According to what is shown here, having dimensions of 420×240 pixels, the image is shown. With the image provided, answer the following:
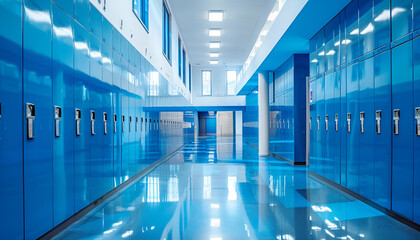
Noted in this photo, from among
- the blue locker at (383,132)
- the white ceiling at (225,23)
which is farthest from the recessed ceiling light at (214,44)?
the blue locker at (383,132)

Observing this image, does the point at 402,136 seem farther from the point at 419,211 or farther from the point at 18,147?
the point at 18,147

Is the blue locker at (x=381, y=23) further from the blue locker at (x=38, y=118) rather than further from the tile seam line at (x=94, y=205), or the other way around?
the tile seam line at (x=94, y=205)

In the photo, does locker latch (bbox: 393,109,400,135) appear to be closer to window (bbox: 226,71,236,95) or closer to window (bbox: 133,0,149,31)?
window (bbox: 133,0,149,31)

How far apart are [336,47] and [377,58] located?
1957 millimetres

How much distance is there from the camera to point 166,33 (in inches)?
579

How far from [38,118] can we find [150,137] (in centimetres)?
693

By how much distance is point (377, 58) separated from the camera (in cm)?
539

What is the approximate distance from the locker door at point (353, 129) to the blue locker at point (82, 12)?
4.92 metres

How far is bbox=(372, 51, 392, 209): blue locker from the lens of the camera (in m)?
5.08

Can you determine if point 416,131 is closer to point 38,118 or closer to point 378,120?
point 378,120

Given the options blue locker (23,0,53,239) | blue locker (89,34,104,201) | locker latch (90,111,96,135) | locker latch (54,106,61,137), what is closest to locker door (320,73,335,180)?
blue locker (89,34,104,201)

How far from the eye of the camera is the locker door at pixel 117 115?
6.67 metres

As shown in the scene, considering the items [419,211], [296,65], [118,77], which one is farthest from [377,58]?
[296,65]

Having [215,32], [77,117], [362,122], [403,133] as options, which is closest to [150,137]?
[77,117]
